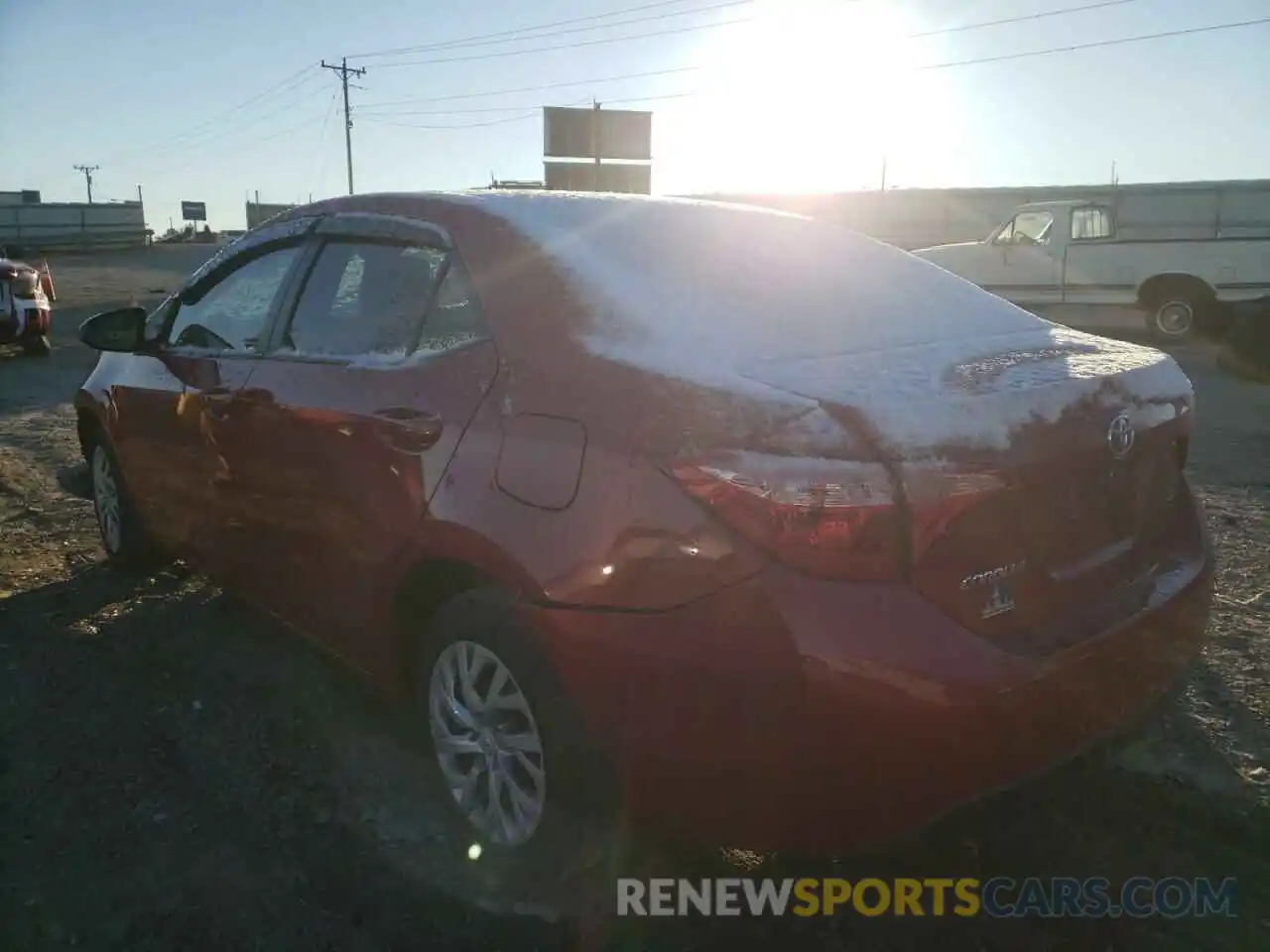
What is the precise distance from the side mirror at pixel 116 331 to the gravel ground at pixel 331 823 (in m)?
Result: 1.13

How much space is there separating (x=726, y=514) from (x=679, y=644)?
27cm

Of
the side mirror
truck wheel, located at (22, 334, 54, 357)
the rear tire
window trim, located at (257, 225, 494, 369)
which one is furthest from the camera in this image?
truck wheel, located at (22, 334, 54, 357)

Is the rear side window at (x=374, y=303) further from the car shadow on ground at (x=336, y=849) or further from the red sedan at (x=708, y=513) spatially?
the car shadow on ground at (x=336, y=849)

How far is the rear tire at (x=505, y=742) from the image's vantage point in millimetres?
2170

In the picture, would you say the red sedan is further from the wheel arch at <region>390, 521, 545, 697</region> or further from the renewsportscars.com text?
the renewsportscars.com text

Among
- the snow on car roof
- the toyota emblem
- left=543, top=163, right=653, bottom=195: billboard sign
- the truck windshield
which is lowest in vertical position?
the toyota emblem

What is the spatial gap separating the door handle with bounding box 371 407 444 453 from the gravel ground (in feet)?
3.41

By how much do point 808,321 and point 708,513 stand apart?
2.71ft

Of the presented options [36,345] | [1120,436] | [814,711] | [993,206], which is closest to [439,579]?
[814,711]

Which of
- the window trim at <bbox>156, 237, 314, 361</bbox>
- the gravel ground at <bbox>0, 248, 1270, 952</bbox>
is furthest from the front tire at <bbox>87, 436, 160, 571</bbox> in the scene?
the window trim at <bbox>156, 237, 314, 361</bbox>

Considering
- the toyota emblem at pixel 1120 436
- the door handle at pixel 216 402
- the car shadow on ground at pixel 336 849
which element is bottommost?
the car shadow on ground at pixel 336 849

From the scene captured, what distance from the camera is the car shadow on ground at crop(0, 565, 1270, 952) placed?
7.50ft

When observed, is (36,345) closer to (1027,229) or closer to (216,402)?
(216,402)

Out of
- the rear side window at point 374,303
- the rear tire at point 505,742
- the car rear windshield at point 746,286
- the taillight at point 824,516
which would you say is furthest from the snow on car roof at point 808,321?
the rear tire at point 505,742
